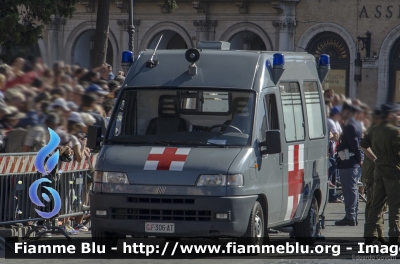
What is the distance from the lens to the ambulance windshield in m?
10.3

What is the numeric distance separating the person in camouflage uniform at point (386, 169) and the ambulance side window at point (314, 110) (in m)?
0.90

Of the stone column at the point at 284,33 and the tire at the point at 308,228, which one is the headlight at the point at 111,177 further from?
the stone column at the point at 284,33

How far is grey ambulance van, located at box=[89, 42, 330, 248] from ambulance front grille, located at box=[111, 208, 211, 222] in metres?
0.01

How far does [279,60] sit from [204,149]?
1556 millimetres

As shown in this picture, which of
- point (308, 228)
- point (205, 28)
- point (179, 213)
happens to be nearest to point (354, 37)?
point (205, 28)

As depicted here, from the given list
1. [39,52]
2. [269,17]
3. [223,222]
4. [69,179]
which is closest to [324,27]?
[269,17]

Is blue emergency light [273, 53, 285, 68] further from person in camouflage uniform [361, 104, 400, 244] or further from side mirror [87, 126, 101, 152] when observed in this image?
side mirror [87, 126, 101, 152]

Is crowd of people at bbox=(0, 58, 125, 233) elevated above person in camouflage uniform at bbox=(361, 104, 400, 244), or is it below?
above

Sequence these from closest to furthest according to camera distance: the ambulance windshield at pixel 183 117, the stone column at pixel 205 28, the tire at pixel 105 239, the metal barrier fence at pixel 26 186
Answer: the ambulance windshield at pixel 183 117, the tire at pixel 105 239, the metal barrier fence at pixel 26 186, the stone column at pixel 205 28

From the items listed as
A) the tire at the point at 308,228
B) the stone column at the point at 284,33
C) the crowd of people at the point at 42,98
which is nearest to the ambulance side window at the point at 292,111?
the tire at the point at 308,228

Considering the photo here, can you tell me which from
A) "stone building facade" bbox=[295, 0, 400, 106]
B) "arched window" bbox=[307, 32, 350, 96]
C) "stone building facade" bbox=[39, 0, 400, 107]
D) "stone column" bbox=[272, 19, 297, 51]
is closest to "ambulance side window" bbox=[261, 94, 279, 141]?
"stone building facade" bbox=[39, 0, 400, 107]

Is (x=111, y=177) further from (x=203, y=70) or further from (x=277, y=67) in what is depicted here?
(x=277, y=67)

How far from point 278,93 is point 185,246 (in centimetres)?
222

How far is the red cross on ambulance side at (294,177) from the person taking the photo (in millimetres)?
11180
